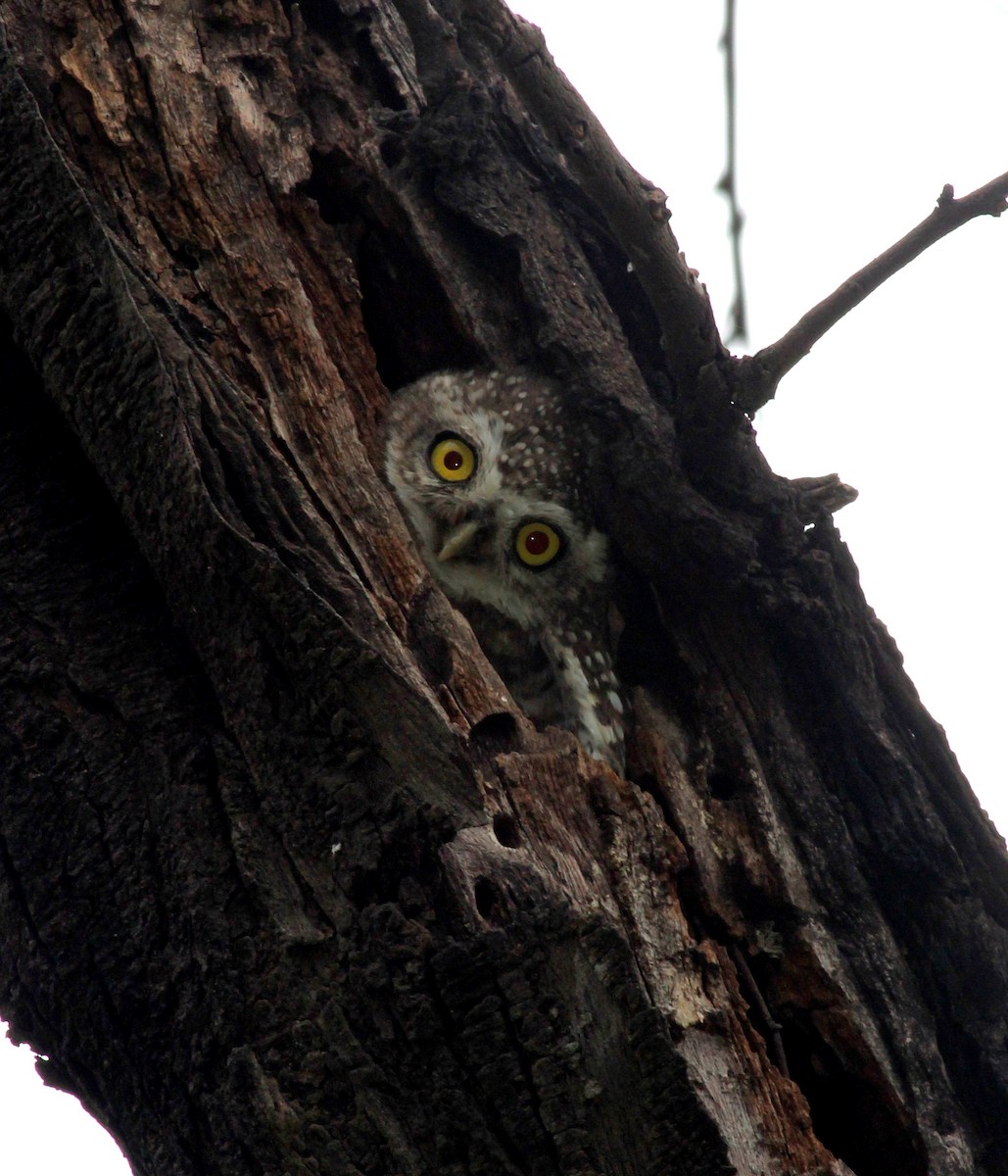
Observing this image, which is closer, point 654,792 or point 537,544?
point 654,792

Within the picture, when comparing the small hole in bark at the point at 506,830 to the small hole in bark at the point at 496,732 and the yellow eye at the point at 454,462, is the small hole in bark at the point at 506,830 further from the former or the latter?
the yellow eye at the point at 454,462

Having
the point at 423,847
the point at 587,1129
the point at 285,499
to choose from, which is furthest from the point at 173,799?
the point at 587,1129

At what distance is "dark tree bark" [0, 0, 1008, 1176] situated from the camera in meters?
1.46

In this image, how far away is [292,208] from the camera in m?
2.42

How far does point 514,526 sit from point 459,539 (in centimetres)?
18

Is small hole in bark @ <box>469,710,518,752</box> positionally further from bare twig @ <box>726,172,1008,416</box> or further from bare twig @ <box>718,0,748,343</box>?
bare twig @ <box>718,0,748,343</box>

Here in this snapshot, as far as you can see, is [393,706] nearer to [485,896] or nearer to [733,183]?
[485,896]

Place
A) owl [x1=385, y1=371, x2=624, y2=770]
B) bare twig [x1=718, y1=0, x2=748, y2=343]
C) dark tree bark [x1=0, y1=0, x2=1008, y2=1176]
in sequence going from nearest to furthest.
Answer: dark tree bark [x1=0, y1=0, x2=1008, y2=1176], bare twig [x1=718, y1=0, x2=748, y2=343], owl [x1=385, y1=371, x2=624, y2=770]

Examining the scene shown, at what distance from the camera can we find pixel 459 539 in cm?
308

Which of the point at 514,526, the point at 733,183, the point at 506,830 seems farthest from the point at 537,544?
the point at 506,830

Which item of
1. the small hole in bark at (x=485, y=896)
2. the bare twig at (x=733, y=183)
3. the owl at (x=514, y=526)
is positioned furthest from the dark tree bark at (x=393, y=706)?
the bare twig at (x=733, y=183)

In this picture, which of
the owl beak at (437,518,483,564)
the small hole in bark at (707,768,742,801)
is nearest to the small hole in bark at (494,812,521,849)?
the small hole in bark at (707,768,742,801)

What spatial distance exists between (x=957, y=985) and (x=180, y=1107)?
53.3 inches

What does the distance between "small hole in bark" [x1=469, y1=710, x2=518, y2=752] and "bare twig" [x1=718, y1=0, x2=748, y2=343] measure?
4.62 feet
